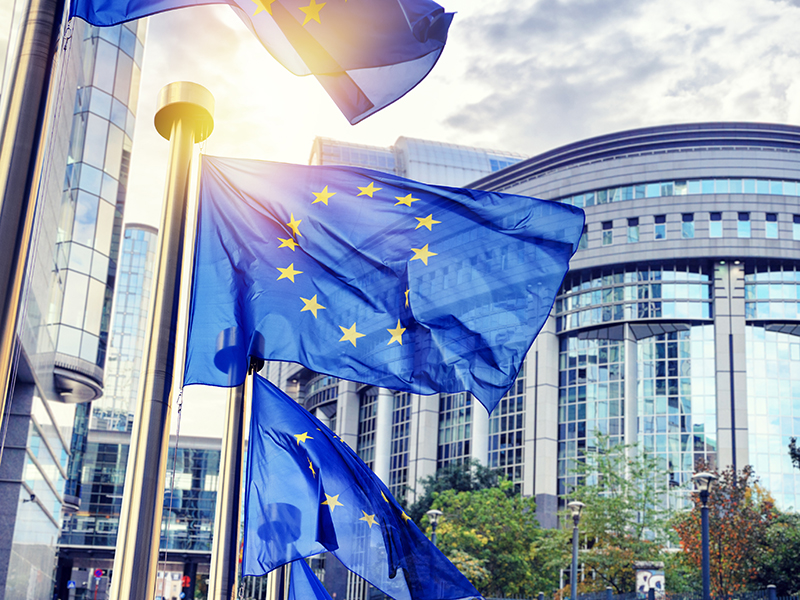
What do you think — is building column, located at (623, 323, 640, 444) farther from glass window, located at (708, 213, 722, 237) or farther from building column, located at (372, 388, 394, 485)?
building column, located at (372, 388, 394, 485)

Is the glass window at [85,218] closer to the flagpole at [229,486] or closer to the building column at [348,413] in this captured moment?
the flagpole at [229,486]

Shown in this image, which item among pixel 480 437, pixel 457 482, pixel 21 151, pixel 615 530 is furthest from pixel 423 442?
pixel 21 151

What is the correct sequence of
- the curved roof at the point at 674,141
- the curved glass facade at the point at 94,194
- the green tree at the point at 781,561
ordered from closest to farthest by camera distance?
the curved glass facade at the point at 94,194, the green tree at the point at 781,561, the curved roof at the point at 674,141

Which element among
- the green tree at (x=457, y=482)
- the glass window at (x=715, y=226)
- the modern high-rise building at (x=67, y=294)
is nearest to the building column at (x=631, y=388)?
the glass window at (x=715, y=226)

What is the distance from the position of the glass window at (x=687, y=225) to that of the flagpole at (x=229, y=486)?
244ft

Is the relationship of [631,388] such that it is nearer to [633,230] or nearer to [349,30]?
[633,230]

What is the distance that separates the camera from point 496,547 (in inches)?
2368

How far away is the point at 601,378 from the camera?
82.8m

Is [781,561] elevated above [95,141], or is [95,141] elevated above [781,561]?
[95,141]

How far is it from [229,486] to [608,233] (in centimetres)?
7606

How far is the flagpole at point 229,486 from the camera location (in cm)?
964

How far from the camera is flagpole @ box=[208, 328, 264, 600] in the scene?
9641mm

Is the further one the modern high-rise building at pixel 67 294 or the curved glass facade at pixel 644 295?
the curved glass facade at pixel 644 295

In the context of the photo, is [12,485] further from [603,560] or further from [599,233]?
[599,233]
